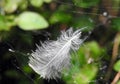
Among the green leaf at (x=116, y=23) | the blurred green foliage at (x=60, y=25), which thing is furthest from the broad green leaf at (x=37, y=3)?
the green leaf at (x=116, y=23)

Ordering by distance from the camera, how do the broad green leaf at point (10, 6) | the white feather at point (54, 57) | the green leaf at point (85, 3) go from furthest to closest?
the broad green leaf at point (10, 6) < the green leaf at point (85, 3) < the white feather at point (54, 57)

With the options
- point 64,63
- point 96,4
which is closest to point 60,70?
point 64,63

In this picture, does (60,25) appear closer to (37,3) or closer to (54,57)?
(37,3)

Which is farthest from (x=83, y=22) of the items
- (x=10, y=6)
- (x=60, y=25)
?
(x=10, y=6)

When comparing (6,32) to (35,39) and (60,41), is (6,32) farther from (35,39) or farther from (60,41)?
(60,41)

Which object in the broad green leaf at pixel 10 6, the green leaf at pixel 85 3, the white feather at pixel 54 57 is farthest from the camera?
the broad green leaf at pixel 10 6

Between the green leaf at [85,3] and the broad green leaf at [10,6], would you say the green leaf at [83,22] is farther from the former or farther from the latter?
the broad green leaf at [10,6]
